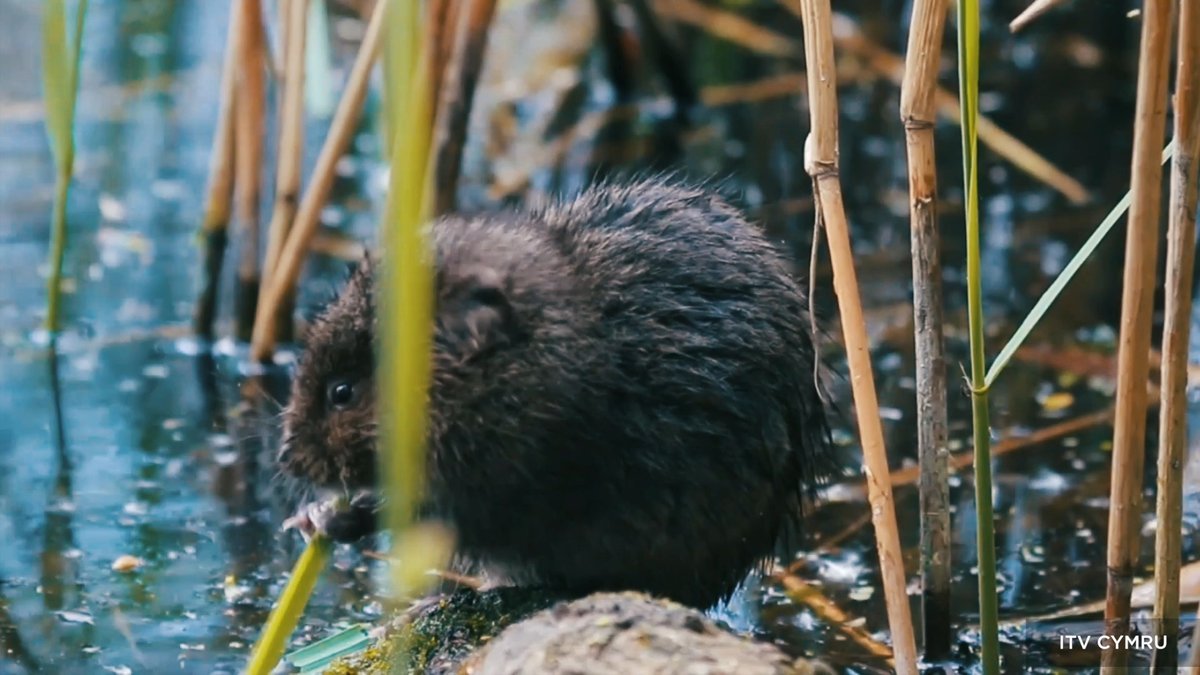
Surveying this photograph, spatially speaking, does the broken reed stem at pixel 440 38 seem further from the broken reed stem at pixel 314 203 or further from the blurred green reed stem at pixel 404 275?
the blurred green reed stem at pixel 404 275

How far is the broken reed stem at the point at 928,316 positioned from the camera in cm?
273

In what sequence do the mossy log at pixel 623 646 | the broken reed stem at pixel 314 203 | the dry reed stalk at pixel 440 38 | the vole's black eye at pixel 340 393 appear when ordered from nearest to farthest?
the mossy log at pixel 623 646, the vole's black eye at pixel 340 393, the broken reed stem at pixel 314 203, the dry reed stalk at pixel 440 38

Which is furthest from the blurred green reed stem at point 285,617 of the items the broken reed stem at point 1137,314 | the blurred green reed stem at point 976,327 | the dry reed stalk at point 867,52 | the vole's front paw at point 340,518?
the dry reed stalk at point 867,52

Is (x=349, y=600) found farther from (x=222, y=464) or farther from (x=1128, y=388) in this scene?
(x=1128, y=388)

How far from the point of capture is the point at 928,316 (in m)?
2.92

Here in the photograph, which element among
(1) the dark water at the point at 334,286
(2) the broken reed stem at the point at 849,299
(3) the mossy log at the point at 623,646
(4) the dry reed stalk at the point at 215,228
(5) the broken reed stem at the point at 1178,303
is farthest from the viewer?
(4) the dry reed stalk at the point at 215,228

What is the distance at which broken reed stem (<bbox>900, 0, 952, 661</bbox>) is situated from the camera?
2.73 metres

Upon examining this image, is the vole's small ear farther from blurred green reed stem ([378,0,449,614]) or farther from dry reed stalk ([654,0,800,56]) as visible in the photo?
dry reed stalk ([654,0,800,56])

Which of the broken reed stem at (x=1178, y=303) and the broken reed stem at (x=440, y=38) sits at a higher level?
the broken reed stem at (x=440, y=38)

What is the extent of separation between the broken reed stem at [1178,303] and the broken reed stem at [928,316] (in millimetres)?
403

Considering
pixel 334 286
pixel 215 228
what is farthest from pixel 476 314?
pixel 215 228

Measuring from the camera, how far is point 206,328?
5164mm

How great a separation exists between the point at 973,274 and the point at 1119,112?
470 centimetres

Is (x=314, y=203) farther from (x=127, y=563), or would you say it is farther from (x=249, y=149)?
(x=127, y=563)
